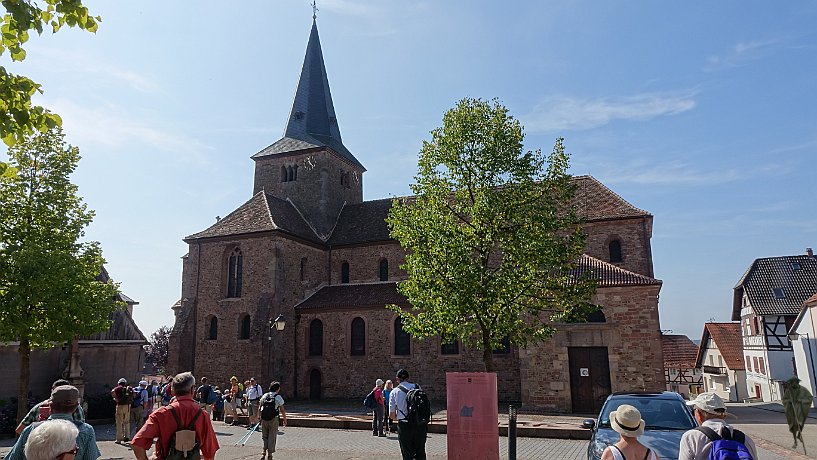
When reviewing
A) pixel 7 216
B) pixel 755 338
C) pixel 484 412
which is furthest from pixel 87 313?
pixel 755 338

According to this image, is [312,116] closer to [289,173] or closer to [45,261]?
[289,173]

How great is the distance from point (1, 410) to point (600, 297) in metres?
20.8

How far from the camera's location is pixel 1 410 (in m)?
16.5

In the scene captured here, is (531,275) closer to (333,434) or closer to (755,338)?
(333,434)

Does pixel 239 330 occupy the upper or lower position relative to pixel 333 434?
upper

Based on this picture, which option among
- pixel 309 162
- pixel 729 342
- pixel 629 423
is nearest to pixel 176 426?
pixel 629 423

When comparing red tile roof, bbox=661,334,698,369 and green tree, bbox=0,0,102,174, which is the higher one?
green tree, bbox=0,0,102,174

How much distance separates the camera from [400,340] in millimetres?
27422

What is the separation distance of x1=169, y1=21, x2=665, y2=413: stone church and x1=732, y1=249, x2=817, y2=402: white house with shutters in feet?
47.7

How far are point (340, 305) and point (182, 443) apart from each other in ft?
77.3

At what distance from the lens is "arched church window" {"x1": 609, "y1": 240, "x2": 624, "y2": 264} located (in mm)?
25250

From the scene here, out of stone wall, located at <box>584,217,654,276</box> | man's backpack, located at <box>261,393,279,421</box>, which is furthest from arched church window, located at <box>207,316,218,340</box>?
stone wall, located at <box>584,217,654,276</box>

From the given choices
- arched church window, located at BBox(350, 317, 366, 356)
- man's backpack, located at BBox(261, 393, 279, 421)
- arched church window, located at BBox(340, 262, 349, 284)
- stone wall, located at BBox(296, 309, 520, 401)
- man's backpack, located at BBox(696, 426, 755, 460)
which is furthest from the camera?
arched church window, located at BBox(340, 262, 349, 284)

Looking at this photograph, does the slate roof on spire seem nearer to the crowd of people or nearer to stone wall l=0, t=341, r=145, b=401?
stone wall l=0, t=341, r=145, b=401
